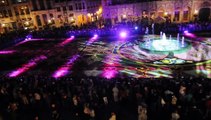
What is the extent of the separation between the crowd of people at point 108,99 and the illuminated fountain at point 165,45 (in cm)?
986

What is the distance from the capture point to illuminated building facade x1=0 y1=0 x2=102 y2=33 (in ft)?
151

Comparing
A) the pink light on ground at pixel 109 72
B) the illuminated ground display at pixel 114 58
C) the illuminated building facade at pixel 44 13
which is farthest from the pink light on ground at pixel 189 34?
the illuminated building facade at pixel 44 13

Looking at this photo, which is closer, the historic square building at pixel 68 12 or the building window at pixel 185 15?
the building window at pixel 185 15

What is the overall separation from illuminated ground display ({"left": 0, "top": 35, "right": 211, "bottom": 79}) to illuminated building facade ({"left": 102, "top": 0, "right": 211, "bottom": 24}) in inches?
377

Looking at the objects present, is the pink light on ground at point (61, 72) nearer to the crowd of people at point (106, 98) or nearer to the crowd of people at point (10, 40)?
the crowd of people at point (106, 98)

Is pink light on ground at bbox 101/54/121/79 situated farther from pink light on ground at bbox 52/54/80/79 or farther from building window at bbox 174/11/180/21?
building window at bbox 174/11/180/21

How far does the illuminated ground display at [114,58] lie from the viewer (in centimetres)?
Result: 1883

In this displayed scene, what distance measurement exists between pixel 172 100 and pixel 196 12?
28369mm

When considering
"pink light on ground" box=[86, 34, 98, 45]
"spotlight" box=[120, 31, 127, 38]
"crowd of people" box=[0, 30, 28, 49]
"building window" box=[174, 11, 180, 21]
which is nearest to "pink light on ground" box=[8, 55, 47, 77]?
"pink light on ground" box=[86, 34, 98, 45]

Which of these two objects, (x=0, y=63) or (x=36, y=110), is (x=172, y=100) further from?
(x=0, y=63)

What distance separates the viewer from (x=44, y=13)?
46906mm

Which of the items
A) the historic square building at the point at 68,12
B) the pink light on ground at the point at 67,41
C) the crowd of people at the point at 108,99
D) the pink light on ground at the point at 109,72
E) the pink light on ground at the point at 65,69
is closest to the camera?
the crowd of people at the point at 108,99

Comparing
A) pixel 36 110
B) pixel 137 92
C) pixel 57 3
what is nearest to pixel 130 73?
pixel 137 92

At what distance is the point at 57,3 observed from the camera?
152 ft
